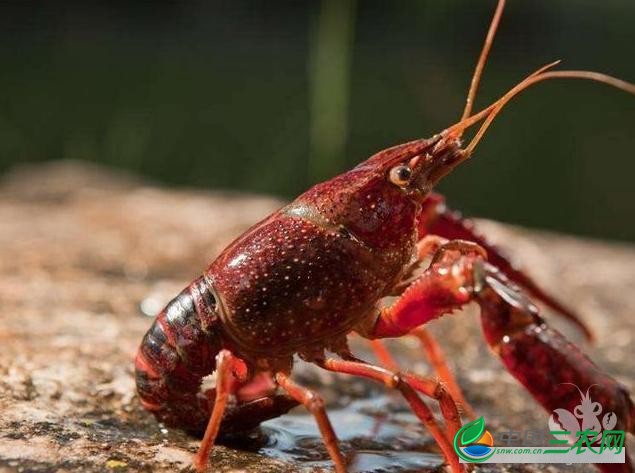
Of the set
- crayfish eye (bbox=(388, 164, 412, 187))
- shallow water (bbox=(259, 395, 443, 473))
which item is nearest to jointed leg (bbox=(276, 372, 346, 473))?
shallow water (bbox=(259, 395, 443, 473))

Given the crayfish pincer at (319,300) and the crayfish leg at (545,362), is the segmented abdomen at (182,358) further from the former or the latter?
the crayfish leg at (545,362)

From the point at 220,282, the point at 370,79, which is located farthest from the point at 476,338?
the point at 370,79

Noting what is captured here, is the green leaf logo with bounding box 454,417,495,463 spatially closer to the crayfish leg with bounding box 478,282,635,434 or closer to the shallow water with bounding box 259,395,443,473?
the shallow water with bounding box 259,395,443,473

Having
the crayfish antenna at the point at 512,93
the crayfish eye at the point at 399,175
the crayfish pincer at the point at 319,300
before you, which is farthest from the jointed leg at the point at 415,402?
the crayfish antenna at the point at 512,93

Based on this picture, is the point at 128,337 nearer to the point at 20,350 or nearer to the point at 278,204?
the point at 20,350

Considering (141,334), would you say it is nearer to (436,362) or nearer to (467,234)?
(436,362)

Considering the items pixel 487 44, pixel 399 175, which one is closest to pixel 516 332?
pixel 399 175
